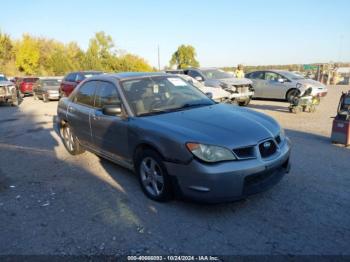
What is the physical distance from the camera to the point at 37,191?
4.68m

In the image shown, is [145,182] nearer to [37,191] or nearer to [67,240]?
[67,240]

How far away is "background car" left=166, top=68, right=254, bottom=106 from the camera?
1211 cm

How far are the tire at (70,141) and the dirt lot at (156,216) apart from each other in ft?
1.95

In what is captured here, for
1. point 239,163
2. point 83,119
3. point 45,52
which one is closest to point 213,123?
point 239,163

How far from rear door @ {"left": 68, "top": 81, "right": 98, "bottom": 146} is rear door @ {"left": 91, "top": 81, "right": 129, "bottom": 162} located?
210 mm

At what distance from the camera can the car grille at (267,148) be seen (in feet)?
11.9

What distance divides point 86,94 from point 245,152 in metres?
3.38

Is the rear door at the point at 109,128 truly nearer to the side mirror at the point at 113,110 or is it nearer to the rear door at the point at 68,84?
the side mirror at the point at 113,110

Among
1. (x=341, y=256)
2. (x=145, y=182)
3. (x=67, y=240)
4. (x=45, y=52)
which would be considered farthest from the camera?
(x=45, y=52)

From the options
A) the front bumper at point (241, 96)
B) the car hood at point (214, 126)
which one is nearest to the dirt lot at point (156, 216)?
the car hood at point (214, 126)

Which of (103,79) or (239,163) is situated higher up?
(103,79)

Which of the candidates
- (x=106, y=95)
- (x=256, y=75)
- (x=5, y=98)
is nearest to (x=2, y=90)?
(x=5, y=98)

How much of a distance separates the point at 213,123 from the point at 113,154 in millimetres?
1800

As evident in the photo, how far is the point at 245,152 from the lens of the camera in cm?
350
